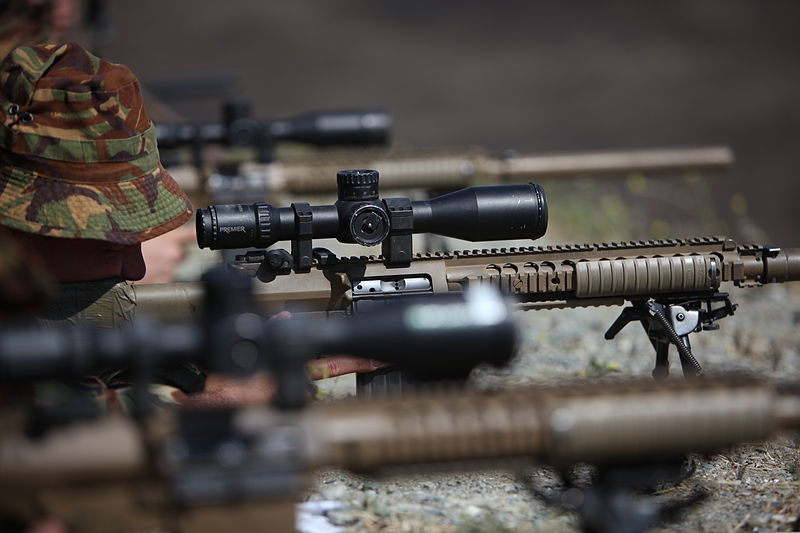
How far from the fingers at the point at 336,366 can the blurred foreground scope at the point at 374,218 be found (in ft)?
1.56

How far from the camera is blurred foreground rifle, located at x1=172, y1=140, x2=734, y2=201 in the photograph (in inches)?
352

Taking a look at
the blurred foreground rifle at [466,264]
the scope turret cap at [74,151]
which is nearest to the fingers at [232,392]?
the blurred foreground rifle at [466,264]

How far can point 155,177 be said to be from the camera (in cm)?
412

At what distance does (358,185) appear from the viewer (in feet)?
14.9

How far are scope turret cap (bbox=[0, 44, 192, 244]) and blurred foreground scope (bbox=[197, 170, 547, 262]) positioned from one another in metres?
0.52

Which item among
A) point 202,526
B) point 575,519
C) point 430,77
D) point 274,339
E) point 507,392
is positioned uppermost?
point 430,77

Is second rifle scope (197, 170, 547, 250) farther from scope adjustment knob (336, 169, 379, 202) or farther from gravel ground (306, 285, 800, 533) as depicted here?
gravel ground (306, 285, 800, 533)

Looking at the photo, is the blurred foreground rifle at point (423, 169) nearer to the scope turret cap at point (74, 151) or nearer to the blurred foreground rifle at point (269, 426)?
the scope turret cap at point (74, 151)

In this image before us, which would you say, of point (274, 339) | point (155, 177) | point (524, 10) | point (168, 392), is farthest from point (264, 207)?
point (524, 10)

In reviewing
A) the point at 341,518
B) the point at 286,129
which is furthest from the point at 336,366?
the point at 286,129

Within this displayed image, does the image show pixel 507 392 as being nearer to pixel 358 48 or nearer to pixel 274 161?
pixel 274 161

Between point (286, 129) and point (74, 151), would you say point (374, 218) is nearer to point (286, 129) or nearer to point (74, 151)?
point (74, 151)

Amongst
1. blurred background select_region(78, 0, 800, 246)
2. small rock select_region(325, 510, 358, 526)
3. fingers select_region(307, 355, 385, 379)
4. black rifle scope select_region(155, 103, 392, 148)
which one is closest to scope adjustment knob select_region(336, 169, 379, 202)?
fingers select_region(307, 355, 385, 379)

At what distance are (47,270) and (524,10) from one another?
19726 mm
